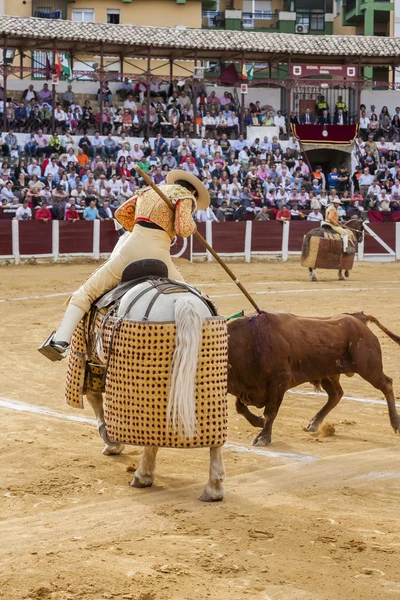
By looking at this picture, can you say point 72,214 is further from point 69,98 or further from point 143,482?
point 143,482

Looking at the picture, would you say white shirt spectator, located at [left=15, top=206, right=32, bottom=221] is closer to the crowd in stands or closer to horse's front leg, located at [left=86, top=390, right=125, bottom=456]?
the crowd in stands

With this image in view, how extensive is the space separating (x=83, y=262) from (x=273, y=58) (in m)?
13.0

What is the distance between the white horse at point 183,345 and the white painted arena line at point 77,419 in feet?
3.78

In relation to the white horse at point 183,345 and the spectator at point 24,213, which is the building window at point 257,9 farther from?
the white horse at point 183,345

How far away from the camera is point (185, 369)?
5391 mm

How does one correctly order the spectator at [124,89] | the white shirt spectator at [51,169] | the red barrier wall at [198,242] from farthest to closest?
the spectator at [124,89] < the white shirt spectator at [51,169] < the red barrier wall at [198,242]

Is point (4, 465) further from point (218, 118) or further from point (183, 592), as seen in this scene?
point (218, 118)

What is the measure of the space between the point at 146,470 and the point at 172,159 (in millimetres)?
20935

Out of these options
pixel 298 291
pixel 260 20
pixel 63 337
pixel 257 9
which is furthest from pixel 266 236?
pixel 257 9

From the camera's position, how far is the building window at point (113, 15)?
45281 mm

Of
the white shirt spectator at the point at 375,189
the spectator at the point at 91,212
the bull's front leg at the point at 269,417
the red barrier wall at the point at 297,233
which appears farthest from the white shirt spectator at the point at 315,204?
the bull's front leg at the point at 269,417

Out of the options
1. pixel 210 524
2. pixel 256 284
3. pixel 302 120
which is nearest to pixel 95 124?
pixel 302 120

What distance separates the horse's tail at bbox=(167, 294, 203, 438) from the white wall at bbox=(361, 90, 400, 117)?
29.5 metres

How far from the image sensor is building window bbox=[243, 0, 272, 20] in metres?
50.1
